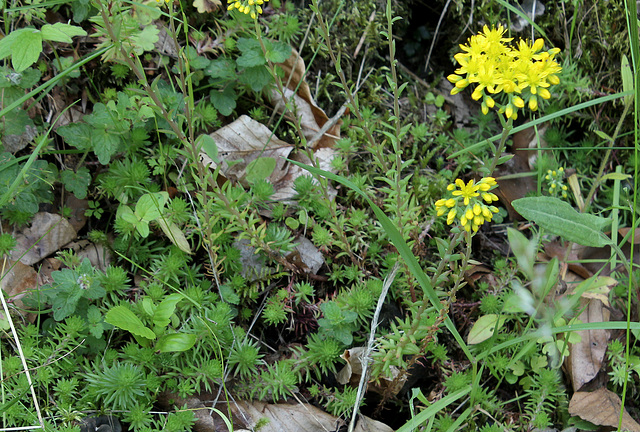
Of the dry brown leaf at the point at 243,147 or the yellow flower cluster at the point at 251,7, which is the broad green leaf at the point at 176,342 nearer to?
the dry brown leaf at the point at 243,147

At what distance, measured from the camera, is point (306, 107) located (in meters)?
3.24

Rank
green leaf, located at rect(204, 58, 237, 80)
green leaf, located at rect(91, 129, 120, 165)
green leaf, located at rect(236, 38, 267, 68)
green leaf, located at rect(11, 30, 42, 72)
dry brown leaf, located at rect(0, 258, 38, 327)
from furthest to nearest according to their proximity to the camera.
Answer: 1. green leaf, located at rect(204, 58, 237, 80)
2. green leaf, located at rect(236, 38, 267, 68)
3. green leaf, located at rect(91, 129, 120, 165)
4. dry brown leaf, located at rect(0, 258, 38, 327)
5. green leaf, located at rect(11, 30, 42, 72)

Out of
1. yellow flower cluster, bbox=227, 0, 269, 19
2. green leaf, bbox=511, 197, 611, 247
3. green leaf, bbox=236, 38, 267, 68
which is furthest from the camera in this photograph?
green leaf, bbox=236, 38, 267, 68

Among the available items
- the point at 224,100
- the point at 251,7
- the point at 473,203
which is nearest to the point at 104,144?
the point at 224,100

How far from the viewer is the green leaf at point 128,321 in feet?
7.11

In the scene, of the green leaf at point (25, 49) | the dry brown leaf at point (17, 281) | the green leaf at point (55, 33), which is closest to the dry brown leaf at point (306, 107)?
the green leaf at point (55, 33)

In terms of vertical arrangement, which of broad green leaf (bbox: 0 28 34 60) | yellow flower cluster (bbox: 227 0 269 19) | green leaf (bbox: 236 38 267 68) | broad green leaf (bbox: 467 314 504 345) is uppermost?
yellow flower cluster (bbox: 227 0 269 19)

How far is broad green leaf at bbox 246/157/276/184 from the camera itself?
2891 mm

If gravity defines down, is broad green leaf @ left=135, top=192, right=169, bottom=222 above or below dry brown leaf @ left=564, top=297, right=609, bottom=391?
above

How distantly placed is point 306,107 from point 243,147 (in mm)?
502

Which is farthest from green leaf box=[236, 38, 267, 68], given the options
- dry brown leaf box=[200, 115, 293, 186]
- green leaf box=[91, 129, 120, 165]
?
green leaf box=[91, 129, 120, 165]

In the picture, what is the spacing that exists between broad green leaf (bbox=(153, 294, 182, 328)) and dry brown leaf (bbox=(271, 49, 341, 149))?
136 centimetres

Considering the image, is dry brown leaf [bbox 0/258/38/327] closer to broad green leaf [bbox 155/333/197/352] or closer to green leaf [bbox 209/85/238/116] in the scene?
broad green leaf [bbox 155/333/197/352]

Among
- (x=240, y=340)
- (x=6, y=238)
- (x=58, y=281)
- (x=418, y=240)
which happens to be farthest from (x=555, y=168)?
(x=6, y=238)
